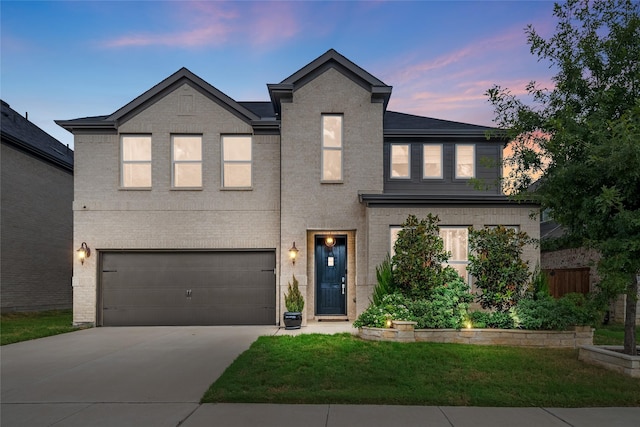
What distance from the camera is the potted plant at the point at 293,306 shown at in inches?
494

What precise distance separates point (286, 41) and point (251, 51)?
5.18ft

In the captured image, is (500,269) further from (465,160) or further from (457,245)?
(465,160)

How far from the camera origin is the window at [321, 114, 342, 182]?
1386cm

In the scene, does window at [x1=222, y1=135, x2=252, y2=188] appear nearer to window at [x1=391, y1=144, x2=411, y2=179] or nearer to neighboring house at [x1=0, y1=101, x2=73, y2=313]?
window at [x1=391, y1=144, x2=411, y2=179]

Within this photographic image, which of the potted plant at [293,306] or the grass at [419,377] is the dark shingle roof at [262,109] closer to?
the potted plant at [293,306]

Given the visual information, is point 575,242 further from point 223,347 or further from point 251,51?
point 251,51

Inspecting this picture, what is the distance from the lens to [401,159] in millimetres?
14734

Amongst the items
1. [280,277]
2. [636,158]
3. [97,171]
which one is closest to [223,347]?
[280,277]

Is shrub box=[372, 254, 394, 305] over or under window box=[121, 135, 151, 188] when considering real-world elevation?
under

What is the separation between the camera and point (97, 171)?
45.9 feet

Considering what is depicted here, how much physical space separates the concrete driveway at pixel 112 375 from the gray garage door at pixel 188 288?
169cm

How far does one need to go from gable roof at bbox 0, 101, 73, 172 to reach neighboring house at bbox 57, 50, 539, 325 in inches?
221

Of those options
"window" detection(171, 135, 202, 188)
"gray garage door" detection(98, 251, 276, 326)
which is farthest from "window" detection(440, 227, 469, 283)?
"window" detection(171, 135, 202, 188)

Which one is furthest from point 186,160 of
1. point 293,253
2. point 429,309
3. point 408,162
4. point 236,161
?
point 429,309
